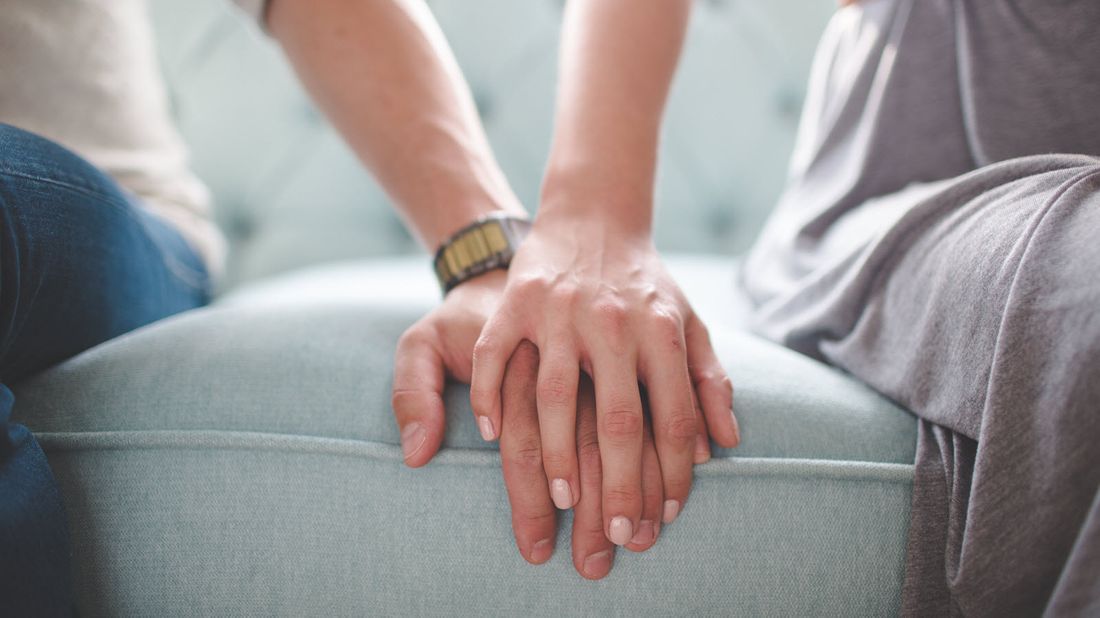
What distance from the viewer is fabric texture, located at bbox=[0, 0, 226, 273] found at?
1.42ft

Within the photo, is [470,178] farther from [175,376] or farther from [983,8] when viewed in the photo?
[983,8]

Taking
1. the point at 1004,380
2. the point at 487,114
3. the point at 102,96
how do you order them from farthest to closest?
the point at 487,114 < the point at 102,96 < the point at 1004,380

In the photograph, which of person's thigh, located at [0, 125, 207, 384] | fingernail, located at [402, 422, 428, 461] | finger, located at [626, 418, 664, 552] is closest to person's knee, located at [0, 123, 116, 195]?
person's thigh, located at [0, 125, 207, 384]

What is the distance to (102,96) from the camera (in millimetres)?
485

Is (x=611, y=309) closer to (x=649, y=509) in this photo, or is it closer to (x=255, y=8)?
(x=649, y=509)

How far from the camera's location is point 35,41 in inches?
17.2

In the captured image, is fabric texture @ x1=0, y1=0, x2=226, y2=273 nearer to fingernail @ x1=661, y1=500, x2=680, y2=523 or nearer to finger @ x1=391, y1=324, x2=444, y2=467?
finger @ x1=391, y1=324, x2=444, y2=467

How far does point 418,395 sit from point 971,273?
239 millimetres

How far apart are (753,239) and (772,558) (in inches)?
22.3

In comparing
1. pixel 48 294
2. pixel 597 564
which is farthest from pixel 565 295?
pixel 48 294

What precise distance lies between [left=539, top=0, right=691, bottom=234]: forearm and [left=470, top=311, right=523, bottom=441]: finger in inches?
3.9

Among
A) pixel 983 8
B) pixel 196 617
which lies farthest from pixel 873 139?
pixel 196 617

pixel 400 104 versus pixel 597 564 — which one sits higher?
pixel 400 104

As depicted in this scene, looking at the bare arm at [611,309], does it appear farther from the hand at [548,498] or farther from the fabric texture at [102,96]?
the fabric texture at [102,96]
